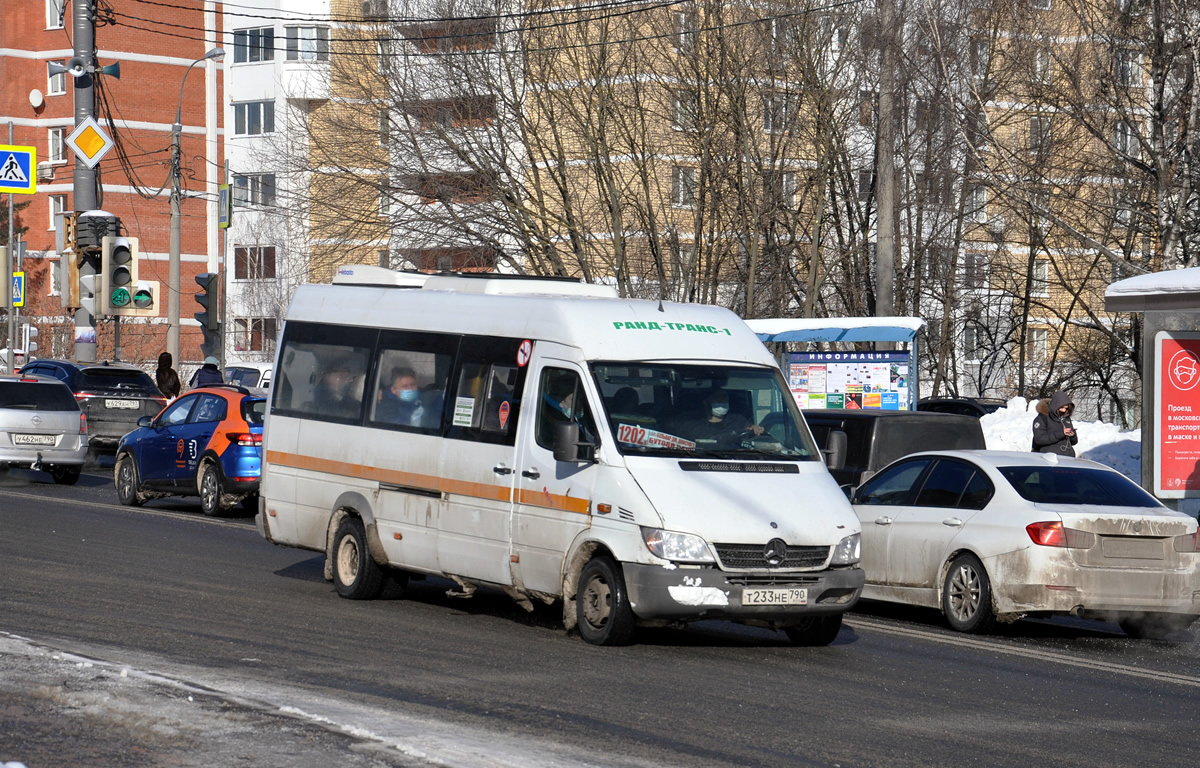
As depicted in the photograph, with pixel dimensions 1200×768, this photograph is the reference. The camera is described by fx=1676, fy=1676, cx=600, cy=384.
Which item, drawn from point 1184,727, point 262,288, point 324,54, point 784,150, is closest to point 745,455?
point 1184,727

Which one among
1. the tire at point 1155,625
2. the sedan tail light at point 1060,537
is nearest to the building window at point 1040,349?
the tire at point 1155,625

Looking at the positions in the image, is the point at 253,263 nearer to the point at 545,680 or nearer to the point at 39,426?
the point at 39,426

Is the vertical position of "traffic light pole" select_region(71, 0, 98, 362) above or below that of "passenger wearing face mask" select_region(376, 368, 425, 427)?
above

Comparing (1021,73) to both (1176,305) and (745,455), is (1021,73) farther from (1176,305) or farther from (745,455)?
(745,455)

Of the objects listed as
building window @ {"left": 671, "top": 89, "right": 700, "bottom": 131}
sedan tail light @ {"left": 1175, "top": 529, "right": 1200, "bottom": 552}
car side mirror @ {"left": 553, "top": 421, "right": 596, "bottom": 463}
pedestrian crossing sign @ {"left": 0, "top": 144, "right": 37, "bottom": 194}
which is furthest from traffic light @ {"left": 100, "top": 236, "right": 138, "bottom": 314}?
sedan tail light @ {"left": 1175, "top": 529, "right": 1200, "bottom": 552}

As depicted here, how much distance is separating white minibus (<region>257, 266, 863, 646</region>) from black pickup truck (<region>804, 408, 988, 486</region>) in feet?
14.3

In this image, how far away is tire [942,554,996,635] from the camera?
12.5m

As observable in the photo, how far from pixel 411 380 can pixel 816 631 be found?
141 inches

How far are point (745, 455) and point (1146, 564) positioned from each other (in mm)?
3426

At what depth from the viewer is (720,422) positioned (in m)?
11.2

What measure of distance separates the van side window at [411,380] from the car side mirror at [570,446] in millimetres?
1705

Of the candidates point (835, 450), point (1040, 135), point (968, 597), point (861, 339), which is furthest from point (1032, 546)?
point (1040, 135)

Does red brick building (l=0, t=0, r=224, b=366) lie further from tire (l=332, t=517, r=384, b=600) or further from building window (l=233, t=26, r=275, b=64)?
tire (l=332, t=517, r=384, b=600)

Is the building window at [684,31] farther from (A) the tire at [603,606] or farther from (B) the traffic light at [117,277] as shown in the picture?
(A) the tire at [603,606]
